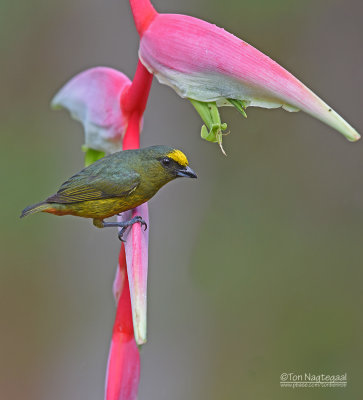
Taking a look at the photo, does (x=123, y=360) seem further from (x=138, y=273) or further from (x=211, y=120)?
(x=211, y=120)

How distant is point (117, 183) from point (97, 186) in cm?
2

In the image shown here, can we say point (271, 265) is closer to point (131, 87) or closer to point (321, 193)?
point (321, 193)

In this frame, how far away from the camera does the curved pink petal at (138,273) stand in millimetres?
539

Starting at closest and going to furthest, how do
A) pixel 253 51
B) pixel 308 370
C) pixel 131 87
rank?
pixel 253 51
pixel 131 87
pixel 308 370

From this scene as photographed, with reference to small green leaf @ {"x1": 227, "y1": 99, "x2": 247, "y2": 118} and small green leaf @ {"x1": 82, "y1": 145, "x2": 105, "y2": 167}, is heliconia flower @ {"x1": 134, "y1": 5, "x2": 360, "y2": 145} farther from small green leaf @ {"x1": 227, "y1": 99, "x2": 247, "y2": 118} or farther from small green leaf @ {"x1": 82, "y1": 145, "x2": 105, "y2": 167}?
small green leaf @ {"x1": 82, "y1": 145, "x2": 105, "y2": 167}

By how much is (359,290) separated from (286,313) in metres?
0.21

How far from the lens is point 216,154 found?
1.66 m

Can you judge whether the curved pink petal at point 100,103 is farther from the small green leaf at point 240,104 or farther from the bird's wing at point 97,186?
the small green leaf at point 240,104

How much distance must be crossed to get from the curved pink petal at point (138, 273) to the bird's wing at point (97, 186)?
120 mm

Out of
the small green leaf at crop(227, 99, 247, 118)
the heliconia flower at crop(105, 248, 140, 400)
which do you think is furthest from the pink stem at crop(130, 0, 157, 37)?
the heliconia flower at crop(105, 248, 140, 400)

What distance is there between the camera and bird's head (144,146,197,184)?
77 cm

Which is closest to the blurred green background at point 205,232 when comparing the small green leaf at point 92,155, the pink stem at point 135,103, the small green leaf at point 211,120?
the small green leaf at point 92,155

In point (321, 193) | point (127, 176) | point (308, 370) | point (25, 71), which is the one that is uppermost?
point (25, 71)

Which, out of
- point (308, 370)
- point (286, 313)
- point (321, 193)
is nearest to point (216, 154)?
point (321, 193)
